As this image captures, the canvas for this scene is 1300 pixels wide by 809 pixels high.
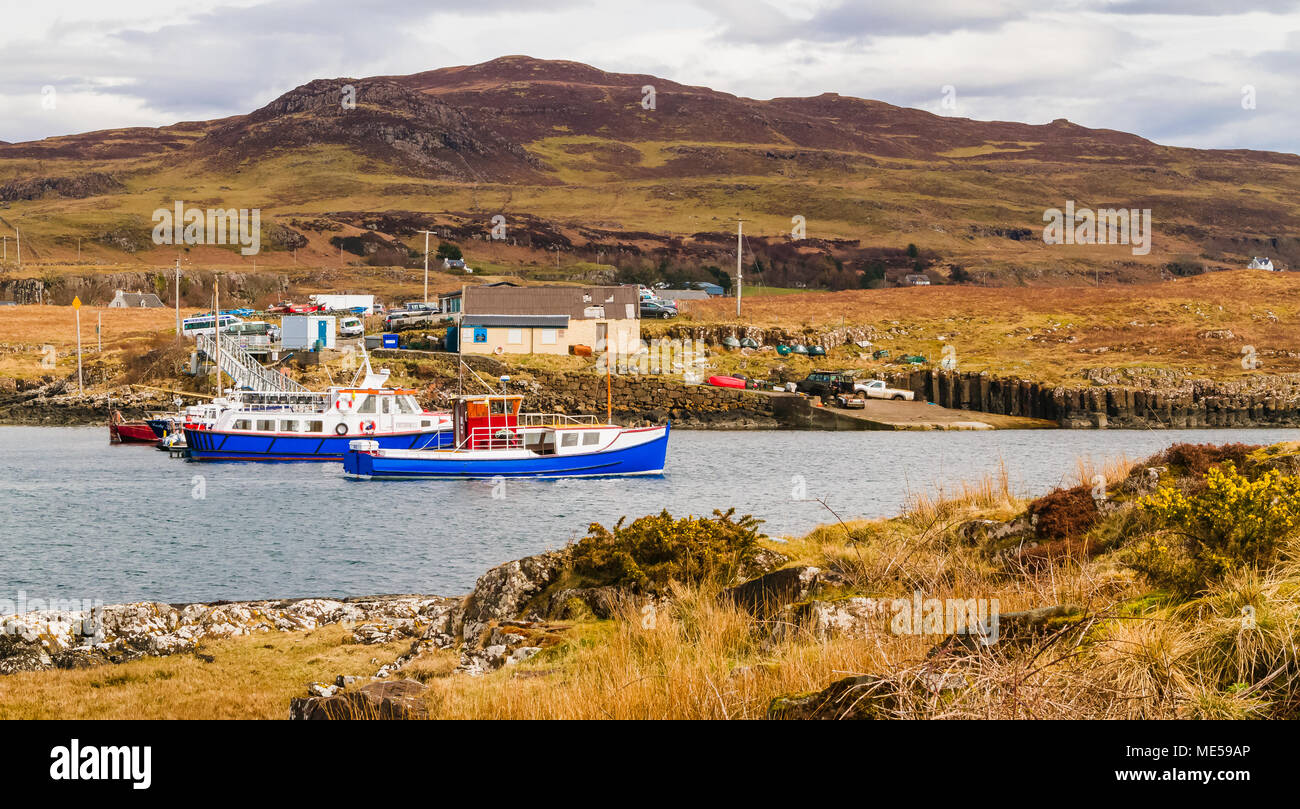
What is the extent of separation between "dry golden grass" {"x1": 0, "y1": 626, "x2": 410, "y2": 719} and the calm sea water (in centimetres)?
831

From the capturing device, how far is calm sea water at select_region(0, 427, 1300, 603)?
1064 inches

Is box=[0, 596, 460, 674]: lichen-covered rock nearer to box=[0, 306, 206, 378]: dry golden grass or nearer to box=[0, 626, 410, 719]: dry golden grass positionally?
box=[0, 626, 410, 719]: dry golden grass

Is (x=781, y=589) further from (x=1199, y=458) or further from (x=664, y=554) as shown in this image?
(x=1199, y=458)

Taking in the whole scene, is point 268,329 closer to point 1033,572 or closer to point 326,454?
point 326,454

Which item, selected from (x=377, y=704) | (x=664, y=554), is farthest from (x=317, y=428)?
(x=377, y=704)

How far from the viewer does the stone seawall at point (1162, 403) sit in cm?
7581

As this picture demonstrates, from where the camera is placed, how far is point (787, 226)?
19388 cm

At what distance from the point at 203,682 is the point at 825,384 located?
68135 mm

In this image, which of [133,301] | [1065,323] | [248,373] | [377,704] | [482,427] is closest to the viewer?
[377,704]

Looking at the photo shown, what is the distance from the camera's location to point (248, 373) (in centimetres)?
7456

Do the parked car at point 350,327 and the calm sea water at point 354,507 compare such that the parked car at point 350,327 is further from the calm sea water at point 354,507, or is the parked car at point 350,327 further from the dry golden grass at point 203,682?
the dry golden grass at point 203,682

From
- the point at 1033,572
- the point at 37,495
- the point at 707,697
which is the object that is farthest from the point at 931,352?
the point at 707,697
